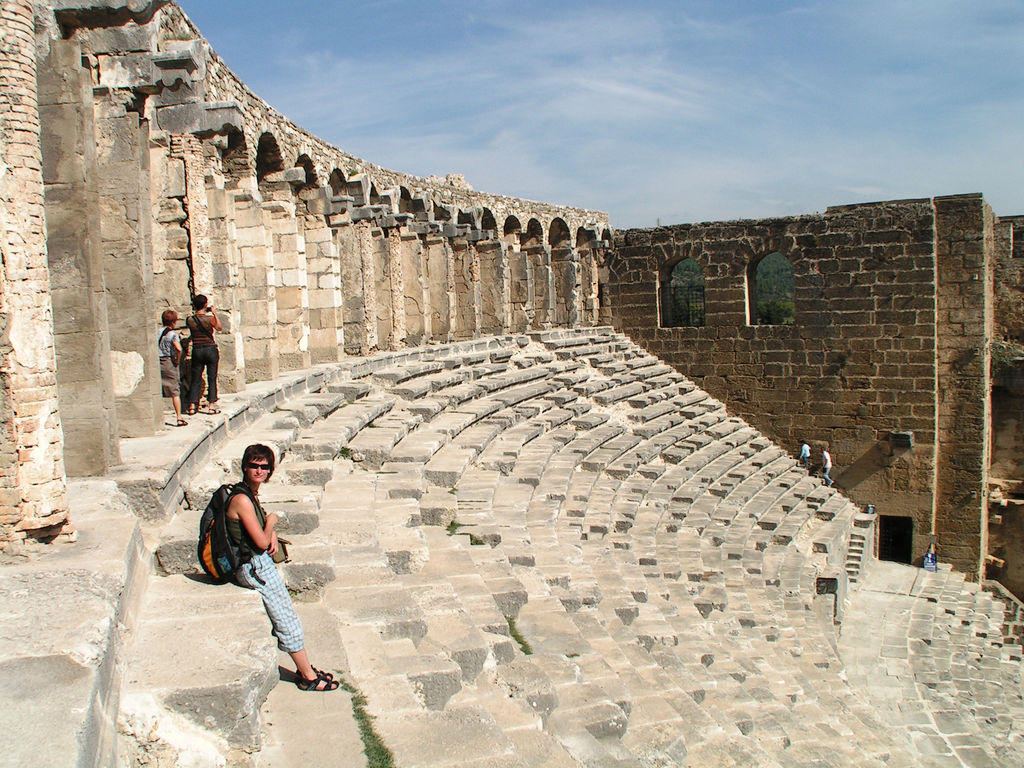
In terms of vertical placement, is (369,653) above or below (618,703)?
above

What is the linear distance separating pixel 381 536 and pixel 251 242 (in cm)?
532

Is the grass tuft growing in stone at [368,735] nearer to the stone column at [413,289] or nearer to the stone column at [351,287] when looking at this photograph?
the stone column at [351,287]

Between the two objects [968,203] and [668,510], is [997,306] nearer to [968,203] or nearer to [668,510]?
[968,203]

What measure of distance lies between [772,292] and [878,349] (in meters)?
26.3

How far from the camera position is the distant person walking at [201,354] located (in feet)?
22.2

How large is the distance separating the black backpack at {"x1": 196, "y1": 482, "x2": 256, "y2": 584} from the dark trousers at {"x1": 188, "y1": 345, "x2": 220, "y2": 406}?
335cm

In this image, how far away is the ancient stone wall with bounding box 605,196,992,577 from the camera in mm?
15461

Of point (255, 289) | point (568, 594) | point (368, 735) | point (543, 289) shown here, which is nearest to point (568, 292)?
point (543, 289)

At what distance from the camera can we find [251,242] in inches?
371

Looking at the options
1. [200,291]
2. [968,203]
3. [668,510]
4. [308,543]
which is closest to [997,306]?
[968,203]

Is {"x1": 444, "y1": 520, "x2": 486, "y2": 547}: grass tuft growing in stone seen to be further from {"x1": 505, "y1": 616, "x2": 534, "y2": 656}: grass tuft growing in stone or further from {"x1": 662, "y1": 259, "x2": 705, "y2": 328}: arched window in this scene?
{"x1": 662, "y1": 259, "x2": 705, "y2": 328}: arched window

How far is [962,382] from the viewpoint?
1555cm

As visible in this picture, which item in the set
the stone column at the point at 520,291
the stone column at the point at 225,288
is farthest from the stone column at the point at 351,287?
the stone column at the point at 520,291

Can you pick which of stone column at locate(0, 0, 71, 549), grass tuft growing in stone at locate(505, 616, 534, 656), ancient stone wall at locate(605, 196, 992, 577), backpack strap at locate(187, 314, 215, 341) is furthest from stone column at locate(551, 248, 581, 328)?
stone column at locate(0, 0, 71, 549)
